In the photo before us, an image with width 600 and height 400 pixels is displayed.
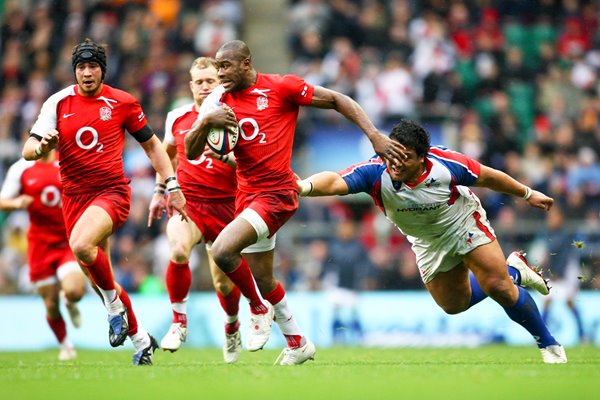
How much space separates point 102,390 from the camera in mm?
7824

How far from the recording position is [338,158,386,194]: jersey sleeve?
9.77 m

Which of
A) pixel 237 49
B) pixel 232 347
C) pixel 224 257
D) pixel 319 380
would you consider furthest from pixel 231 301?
pixel 319 380

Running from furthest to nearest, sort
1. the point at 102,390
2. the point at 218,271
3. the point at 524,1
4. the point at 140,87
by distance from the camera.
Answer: the point at 524,1 < the point at 140,87 < the point at 218,271 < the point at 102,390

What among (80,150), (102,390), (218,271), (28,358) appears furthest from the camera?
(28,358)

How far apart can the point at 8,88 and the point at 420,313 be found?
1004 centimetres

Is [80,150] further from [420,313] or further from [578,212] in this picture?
[578,212]

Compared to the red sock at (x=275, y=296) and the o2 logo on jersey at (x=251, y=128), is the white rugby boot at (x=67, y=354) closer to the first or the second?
the red sock at (x=275, y=296)

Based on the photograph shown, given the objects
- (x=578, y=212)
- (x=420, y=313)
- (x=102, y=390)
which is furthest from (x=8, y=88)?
(x=102, y=390)

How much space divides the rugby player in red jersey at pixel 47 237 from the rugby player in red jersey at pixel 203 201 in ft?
9.84

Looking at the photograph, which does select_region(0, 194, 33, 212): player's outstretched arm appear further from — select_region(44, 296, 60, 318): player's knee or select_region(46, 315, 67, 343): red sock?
select_region(46, 315, 67, 343): red sock

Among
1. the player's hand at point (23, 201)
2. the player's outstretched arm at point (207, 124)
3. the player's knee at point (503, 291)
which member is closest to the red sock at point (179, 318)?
the player's outstretched arm at point (207, 124)

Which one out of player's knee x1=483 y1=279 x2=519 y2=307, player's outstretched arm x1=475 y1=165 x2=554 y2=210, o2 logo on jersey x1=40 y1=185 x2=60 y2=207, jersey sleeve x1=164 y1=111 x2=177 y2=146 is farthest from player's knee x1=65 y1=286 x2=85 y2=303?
player's outstretched arm x1=475 y1=165 x2=554 y2=210

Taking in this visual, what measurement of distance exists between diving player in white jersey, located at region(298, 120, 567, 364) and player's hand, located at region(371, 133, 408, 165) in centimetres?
16

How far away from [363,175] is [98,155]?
268cm
